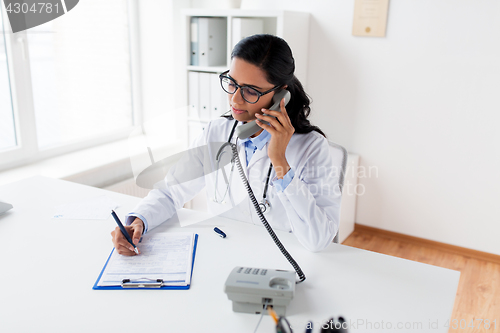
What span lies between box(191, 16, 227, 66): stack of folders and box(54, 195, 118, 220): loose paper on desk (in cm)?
149

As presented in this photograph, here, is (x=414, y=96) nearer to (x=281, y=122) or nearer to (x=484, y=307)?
(x=484, y=307)

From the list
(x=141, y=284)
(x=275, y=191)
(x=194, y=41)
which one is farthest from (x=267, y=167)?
(x=194, y=41)

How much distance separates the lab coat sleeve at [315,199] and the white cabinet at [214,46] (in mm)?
1433

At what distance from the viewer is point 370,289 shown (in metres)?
1.02

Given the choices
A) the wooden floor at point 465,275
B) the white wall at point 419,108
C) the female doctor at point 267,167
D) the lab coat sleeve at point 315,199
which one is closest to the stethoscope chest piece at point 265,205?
the female doctor at point 267,167

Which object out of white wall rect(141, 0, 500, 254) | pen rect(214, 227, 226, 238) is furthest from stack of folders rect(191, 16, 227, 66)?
pen rect(214, 227, 226, 238)

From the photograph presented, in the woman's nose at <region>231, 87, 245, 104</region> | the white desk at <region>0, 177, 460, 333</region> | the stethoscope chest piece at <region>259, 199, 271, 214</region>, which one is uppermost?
the woman's nose at <region>231, 87, 245, 104</region>

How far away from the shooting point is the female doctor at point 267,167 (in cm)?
124

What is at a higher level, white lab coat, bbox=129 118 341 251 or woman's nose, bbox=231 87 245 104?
woman's nose, bbox=231 87 245 104

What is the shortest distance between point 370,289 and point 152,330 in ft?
1.73

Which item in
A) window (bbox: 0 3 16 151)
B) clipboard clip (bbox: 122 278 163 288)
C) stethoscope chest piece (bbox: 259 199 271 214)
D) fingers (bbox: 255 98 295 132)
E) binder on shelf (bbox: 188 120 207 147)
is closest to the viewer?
clipboard clip (bbox: 122 278 163 288)

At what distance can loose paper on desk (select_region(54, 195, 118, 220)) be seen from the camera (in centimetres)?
141

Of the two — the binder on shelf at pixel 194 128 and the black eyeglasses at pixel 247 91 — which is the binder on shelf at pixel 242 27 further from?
the black eyeglasses at pixel 247 91

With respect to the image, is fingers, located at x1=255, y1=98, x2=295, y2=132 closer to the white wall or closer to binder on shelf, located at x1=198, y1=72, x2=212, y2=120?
binder on shelf, located at x1=198, y1=72, x2=212, y2=120
